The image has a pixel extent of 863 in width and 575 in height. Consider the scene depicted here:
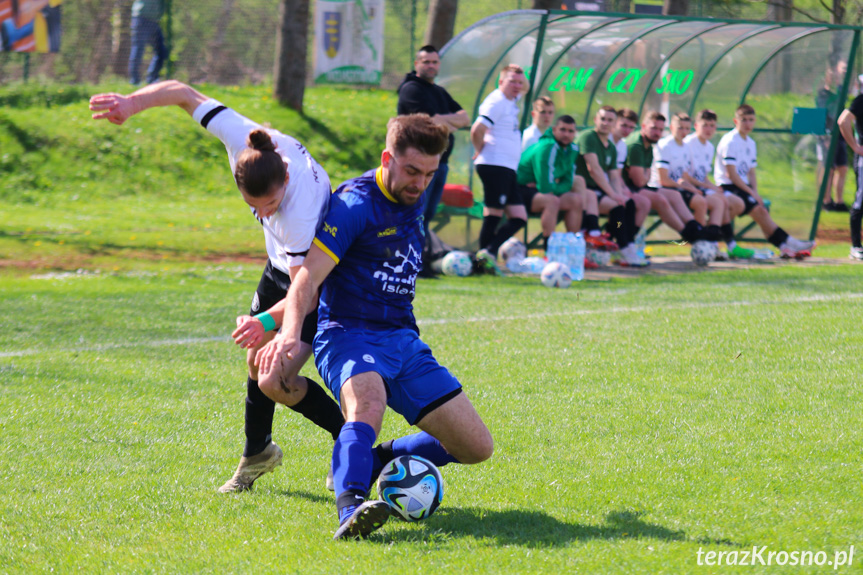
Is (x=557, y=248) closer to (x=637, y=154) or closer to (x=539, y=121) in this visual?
(x=539, y=121)

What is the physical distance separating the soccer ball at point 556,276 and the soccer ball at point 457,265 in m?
1.08

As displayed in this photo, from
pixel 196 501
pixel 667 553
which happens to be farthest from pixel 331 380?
pixel 667 553

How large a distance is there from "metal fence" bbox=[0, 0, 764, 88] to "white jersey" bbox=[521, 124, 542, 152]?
438 inches

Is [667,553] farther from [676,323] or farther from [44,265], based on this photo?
[44,265]

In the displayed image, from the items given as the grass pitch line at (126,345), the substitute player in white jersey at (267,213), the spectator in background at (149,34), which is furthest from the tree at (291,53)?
the substitute player in white jersey at (267,213)

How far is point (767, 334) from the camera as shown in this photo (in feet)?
23.7

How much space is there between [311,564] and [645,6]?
681 inches

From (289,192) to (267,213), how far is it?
13 centimetres

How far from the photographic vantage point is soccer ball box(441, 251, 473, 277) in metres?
10.6

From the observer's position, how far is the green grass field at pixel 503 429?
11.2 ft

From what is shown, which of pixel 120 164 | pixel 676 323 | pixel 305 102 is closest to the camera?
pixel 676 323

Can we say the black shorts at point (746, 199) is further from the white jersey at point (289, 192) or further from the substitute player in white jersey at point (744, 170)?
the white jersey at point (289, 192)

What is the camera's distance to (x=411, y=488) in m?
3.66

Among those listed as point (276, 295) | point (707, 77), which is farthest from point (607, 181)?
point (276, 295)
